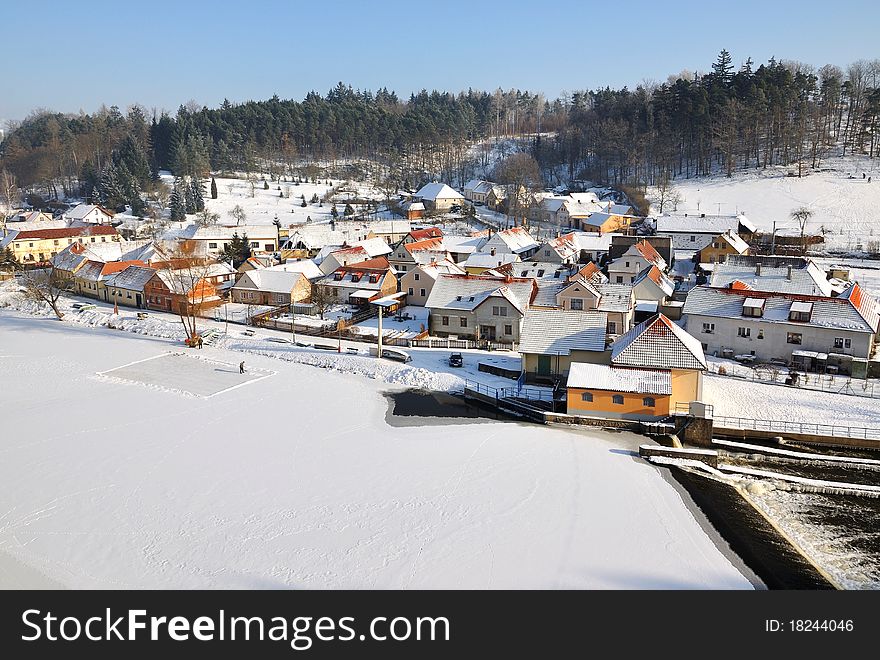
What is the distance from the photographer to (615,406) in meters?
22.0

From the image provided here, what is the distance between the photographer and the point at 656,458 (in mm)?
19375

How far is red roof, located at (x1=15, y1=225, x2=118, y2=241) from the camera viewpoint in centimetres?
5516

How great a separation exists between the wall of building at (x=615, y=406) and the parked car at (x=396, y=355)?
28.9ft

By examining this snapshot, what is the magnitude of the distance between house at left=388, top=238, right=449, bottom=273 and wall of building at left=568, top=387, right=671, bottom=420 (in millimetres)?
24570

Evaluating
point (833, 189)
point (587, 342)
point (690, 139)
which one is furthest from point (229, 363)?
point (690, 139)

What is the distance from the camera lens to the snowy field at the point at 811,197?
53469 millimetres

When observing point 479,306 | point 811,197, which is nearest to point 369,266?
point 479,306

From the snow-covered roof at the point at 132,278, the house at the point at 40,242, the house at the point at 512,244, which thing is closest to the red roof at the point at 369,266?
the house at the point at 512,244

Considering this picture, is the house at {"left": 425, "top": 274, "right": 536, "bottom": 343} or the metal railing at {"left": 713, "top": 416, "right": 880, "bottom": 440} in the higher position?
the house at {"left": 425, "top": 274, "right": 536, "bottom": 343}

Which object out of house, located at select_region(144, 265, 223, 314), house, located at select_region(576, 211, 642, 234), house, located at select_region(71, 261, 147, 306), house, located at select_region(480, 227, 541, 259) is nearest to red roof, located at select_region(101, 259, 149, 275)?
house, located at select_region(71, 261, 147, 306)

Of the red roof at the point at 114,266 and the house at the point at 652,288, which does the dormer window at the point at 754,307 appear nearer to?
the house at the point at 652,288

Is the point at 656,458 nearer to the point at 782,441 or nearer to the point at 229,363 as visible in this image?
the point at 782,441

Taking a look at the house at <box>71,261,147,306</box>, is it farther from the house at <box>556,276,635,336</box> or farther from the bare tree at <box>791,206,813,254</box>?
the bare tree at <box>791,206,813,254</box>

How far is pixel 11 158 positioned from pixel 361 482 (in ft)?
319
